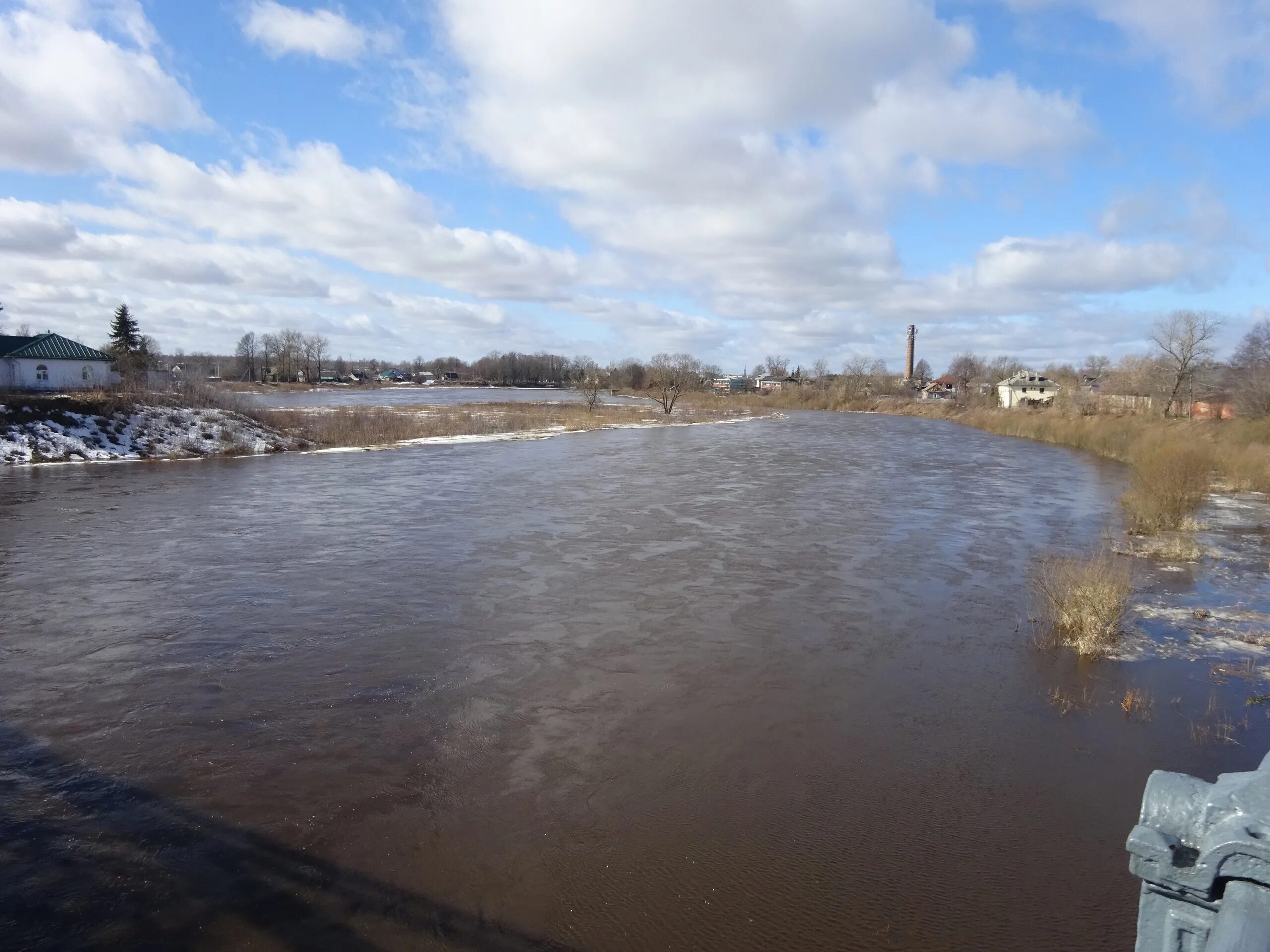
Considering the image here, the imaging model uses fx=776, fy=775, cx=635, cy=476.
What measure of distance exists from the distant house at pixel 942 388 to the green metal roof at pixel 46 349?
269 feet

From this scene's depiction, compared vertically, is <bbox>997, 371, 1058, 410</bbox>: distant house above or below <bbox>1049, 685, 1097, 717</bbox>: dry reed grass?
above

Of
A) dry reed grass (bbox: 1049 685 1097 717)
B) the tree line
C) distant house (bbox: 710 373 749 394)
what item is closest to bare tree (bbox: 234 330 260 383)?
the tree line

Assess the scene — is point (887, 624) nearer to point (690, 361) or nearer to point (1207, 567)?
point (1207, 567)

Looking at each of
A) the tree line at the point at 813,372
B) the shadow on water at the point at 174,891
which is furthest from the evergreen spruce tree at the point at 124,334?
the shadow on water at the point at 174,891

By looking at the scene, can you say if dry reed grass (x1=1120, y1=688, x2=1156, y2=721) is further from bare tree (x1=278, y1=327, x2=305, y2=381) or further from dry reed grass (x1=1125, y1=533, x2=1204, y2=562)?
bare tree (x1=278, y1=327, x2=305, y2=381)

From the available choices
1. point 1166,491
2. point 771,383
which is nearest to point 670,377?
point 1166,491

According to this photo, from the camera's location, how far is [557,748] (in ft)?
Result: 24.3

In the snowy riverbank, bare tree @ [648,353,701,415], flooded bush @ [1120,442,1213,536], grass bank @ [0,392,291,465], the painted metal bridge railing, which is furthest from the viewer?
bare tree @ [648,353,701,415]

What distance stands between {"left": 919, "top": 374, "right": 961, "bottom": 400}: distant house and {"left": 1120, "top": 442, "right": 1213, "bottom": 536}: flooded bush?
7615 cm

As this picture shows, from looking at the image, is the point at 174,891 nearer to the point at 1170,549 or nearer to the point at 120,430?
the point at 1170,549

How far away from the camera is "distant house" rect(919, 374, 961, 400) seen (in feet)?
348

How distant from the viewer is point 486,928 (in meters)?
5.09

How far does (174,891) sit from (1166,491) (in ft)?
65.7

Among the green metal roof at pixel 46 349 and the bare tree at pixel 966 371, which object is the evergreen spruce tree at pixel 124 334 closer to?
the green metal roof at pixel 46 349
